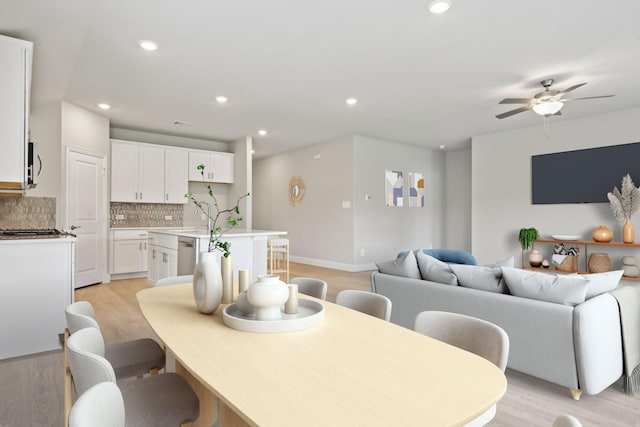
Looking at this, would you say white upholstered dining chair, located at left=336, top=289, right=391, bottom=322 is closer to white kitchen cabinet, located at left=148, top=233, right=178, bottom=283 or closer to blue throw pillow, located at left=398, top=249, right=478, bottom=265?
blue throw pillow, located at left=398, top=249, right=478, bottom=265

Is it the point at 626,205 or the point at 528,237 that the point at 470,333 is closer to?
the point at 626,205

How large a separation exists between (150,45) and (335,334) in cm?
321

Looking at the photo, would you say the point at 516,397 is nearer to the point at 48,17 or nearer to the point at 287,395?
the point at 287,395

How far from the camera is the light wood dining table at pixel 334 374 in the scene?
0.87 meters

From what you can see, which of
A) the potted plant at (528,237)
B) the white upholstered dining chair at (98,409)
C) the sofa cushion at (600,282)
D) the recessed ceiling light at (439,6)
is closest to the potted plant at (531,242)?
the potted plant at (528,237)

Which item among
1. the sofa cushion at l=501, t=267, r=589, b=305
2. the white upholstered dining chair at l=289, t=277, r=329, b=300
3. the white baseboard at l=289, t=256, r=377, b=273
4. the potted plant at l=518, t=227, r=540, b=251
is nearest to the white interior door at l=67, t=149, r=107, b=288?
the white baseboard at l=289, t=256, r=377, b=273

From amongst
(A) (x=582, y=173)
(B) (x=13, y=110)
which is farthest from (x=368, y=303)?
(A) (x=582, y=173)

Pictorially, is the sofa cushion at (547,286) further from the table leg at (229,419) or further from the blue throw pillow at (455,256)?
the table leg at (229,419)

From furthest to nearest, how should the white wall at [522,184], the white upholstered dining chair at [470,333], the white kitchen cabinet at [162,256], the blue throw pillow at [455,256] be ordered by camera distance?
the white wall at [522,184]
the white kitchen cabinet at [162,256]
the blue throw pillow at [455,256]
the white upholstered dining chair at [470,333]

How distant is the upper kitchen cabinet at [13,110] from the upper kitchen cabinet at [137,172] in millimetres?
3338

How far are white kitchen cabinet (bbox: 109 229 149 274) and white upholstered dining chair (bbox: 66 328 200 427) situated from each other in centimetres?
517

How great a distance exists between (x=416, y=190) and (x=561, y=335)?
6.43m

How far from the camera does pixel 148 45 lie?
3.42 m

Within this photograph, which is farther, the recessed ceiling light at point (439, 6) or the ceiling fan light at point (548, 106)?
the ceiling fan light at point (548, 106)
